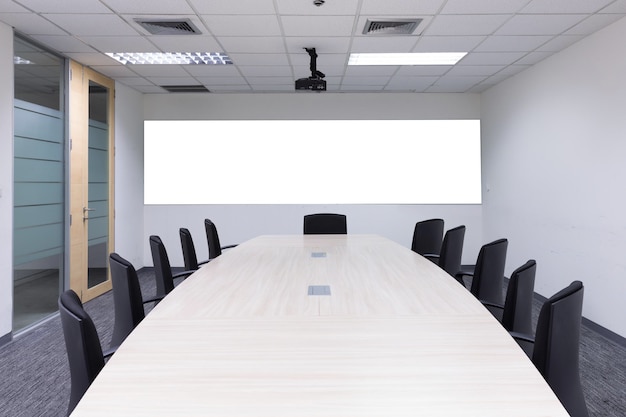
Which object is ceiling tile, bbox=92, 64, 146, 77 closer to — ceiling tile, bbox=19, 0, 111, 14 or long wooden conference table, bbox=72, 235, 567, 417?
ceiling tile, bbox=19, 0, 111, 14

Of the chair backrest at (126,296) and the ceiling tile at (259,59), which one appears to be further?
the ceiling tile at (259,59)

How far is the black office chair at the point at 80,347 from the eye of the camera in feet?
4.21

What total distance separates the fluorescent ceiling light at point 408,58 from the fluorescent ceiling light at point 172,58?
60.2 inches

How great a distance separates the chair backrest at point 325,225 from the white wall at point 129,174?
2.86 m

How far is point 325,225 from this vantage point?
4938 millimetres

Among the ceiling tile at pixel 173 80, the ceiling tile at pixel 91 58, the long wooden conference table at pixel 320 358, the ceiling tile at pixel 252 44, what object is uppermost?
the ceiling tile at pixel 173 80

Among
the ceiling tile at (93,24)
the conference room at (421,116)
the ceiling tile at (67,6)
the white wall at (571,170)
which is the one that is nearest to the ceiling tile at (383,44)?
the conference room at (421,116)

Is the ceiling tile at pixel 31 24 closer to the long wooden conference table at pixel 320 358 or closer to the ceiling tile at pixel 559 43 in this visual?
the long wooden conference table at pixel 320 358

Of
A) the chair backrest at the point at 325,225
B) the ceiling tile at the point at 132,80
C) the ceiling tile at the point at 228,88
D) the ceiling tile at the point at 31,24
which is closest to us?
the ceiling tile at the point at 31,24

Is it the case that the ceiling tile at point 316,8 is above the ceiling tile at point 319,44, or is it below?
below

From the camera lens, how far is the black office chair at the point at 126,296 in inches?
79.6

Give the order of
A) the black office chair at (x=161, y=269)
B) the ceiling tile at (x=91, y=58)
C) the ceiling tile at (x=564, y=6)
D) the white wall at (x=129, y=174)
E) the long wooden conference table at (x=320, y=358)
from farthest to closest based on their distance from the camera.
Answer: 1. the white wall at (x=129, y=174)
2. the ceiling tile at (x=91, y=58)
3. the ceiling tile at (x=564, y=6)
4. the black office chair at (x=161, y=269)
5. the long wooden conference table at (x=320, y=358)

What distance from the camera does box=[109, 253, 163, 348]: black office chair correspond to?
202cm

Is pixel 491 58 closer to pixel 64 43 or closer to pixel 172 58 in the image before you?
pixel 172 58
